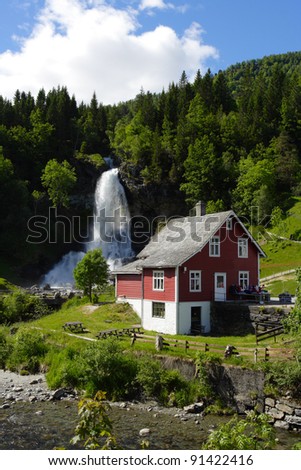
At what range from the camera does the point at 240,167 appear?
75.4m

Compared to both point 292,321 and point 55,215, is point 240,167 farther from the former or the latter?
point 292,321

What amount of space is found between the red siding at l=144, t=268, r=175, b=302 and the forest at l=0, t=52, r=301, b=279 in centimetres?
3653

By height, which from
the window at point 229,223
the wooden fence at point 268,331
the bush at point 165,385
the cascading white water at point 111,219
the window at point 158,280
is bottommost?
the bush at point 165,385

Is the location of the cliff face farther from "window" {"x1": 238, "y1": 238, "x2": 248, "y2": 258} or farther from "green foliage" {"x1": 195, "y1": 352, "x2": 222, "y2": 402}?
"green foliage" {"x1": 195, "y1": 352, "x2": 222, "y2": 402}

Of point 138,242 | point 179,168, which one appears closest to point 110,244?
point 138,242

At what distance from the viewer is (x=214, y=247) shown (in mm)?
34438

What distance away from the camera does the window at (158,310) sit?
32.9 metres

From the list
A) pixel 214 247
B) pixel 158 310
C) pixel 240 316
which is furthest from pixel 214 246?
pixel 158 310

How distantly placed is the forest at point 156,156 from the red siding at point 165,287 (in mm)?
36526

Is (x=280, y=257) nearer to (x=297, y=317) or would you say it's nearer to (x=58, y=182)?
(x=58, y=182)

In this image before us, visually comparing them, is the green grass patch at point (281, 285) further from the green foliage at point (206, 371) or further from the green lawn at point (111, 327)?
the green foliage at point (206, 371)

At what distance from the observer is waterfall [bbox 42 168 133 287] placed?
2630 inches

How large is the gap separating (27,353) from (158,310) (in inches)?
380

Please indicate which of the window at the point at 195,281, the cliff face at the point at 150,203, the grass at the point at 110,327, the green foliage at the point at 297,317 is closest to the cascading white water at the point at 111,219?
the cliff face at the point at 150,203
